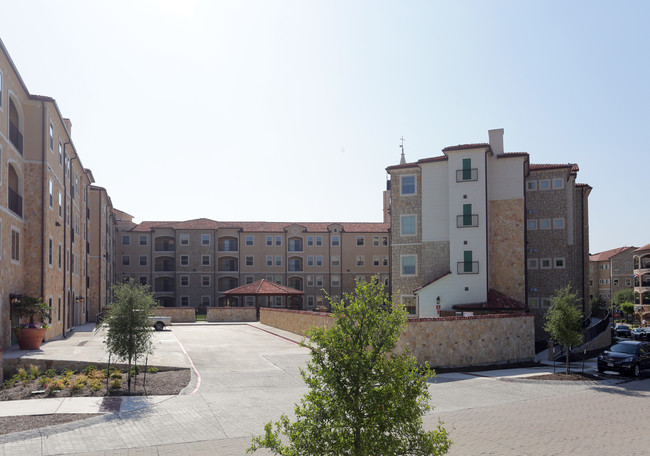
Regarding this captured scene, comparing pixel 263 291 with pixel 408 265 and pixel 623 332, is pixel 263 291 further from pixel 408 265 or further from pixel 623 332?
pixel 623 332

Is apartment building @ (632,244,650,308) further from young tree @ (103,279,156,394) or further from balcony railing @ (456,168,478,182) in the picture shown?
young tree @ (103,279,156,394)

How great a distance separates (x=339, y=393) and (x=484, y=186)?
29693 millimetres

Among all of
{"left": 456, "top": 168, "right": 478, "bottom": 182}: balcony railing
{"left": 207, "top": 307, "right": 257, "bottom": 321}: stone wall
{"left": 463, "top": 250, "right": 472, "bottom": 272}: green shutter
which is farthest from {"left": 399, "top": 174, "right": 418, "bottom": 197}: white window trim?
{"left": 207, "top": 307, "right": 257, "bottom": 321}: stone wall

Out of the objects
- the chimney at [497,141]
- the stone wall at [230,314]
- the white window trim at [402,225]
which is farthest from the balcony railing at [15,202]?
the chimney at [497,141]

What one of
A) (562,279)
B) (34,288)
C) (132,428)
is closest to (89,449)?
(132,428)

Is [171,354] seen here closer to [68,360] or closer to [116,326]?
[68,360]

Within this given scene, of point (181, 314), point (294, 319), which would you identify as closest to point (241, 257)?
point (181, 314)

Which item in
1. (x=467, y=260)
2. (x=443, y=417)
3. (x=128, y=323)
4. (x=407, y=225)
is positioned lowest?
(x=443, y=417)

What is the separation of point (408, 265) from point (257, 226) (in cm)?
3986

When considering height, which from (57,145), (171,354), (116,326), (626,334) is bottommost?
(626,334)

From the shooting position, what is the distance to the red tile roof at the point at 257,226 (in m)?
70.6

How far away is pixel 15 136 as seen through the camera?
2511 cm

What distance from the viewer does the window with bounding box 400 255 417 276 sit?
36.4 m

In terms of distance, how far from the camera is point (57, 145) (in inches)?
1196
